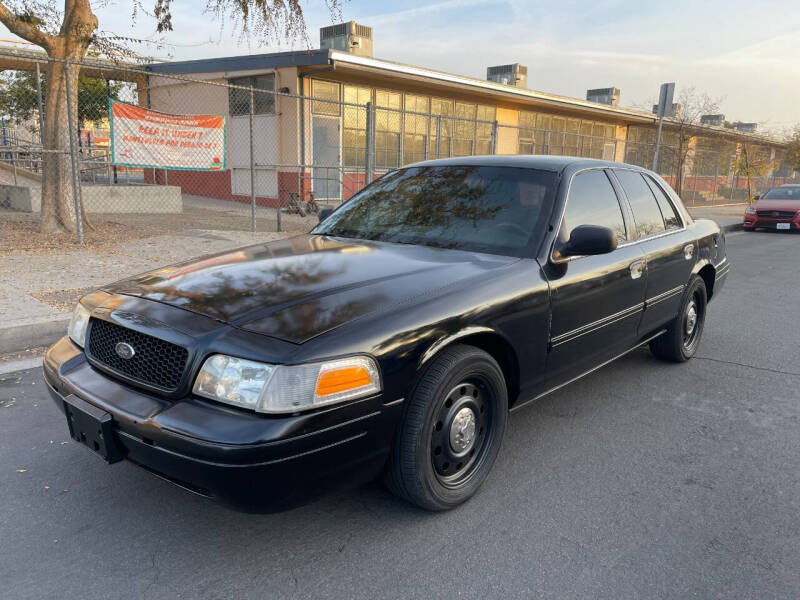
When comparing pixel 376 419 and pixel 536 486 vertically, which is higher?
pixel 376 419

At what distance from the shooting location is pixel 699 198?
28.9 meters

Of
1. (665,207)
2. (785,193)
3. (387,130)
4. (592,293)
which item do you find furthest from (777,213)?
(592,293)

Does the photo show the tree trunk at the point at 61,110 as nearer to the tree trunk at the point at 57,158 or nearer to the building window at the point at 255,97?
the tree trunk at the point at 57,158

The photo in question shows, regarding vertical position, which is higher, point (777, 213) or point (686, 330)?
point (777, 213)

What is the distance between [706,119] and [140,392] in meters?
34.8

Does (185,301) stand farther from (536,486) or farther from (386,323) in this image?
(536,486)

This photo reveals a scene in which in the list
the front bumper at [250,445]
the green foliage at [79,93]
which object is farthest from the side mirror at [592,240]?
the green foliage at [79,93]

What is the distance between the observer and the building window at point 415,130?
19734 millimetres

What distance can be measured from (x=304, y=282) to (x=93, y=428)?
1.03 metres

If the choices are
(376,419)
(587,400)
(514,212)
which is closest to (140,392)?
(376,419)

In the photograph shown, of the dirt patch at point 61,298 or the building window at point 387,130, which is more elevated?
the building window at point 387,130

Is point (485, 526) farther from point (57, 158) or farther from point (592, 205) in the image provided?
point (57, 158)

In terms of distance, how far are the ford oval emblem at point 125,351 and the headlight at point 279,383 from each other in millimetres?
395

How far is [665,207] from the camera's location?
4664 millimetres
